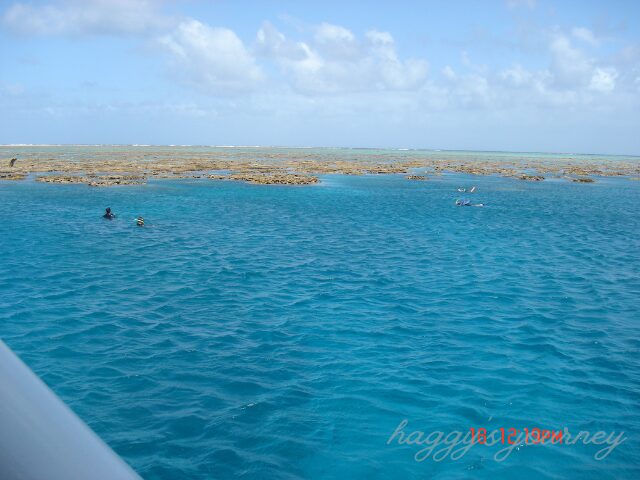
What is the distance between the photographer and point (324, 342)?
596 inches

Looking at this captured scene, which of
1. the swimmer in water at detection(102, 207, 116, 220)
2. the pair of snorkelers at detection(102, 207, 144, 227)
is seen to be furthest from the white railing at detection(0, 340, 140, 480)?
the swimmer in water at detection(102, 207, 116, 220)

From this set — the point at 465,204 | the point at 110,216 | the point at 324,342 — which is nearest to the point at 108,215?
the point at 110,216

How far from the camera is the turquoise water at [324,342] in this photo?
10.1 m

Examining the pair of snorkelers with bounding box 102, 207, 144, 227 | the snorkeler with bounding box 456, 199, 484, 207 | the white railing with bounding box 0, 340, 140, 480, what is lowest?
the pair of snorkelers with bounding box 102, 207, 144, 227

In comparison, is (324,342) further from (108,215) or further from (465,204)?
(465,204)

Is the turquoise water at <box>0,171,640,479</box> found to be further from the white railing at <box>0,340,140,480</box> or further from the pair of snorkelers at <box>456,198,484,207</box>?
the pair of snorkelers at <box>456,198,484,207</box>

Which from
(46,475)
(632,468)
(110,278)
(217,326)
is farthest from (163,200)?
(46,475)

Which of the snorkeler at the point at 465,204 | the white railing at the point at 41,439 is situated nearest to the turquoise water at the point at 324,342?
the white railing at the point at 41,439

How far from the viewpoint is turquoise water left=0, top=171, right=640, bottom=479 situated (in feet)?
33.2

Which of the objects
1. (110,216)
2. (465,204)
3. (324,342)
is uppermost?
(465,204)

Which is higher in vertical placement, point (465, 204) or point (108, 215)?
point (465, 204)

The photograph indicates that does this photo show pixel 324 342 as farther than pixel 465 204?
No

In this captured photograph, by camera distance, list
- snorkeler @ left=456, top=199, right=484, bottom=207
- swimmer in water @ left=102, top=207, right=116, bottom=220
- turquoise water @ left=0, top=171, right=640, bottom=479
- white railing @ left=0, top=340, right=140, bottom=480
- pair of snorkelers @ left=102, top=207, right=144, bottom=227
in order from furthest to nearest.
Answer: snorkeler @ left=456, top=199, right=484, bottom=207 < swimmer in water @ left=102, top=207, right=116, bottom=220 < pair of snorkelers @ left=102, top=207, right=144, bottom=227 < turquoise water @ left=0, top=171, right=640, bottom=479 < white railing @ left=0, top=340, right=140, bottom=480

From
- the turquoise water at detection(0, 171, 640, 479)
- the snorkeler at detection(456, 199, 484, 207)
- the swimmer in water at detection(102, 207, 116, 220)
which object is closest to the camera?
the turquoise water at detection(0, 171, 640, 479)
